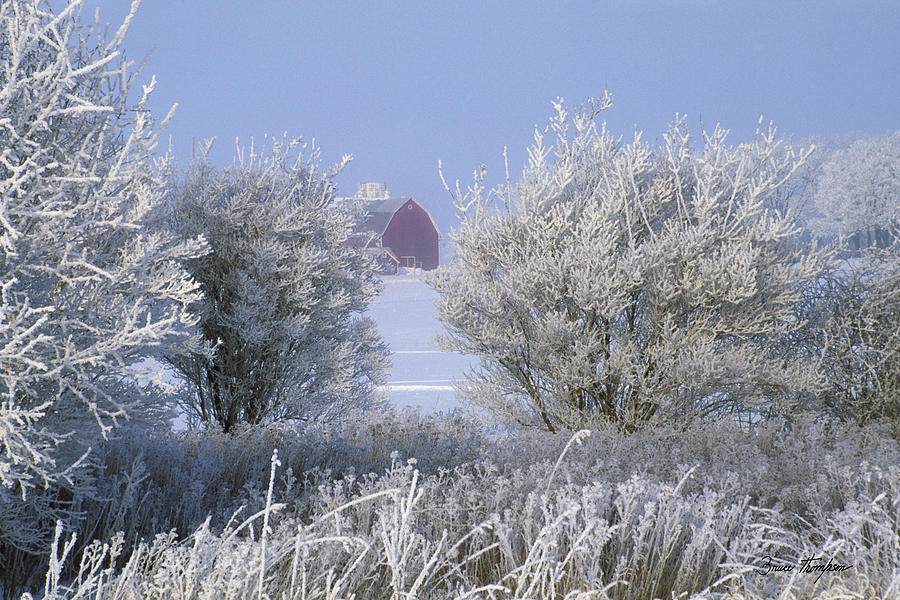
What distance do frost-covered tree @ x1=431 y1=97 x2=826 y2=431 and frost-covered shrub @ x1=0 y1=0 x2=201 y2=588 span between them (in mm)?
3912

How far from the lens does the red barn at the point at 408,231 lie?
45.6 m

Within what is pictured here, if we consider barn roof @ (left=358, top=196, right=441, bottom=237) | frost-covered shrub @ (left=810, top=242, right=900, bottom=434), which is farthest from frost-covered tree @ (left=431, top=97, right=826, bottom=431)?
barn roof @ (left=358, top=196, right=441, bottom=237)

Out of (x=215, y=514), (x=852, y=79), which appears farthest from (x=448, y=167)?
(x=215, y=514)

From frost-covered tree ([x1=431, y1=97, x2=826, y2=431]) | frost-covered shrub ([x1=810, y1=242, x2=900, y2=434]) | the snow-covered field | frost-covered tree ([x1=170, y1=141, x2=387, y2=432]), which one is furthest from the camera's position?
the snow-covered field

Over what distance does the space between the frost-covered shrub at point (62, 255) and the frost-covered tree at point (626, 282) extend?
3912mm

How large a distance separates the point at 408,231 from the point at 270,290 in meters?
40.0

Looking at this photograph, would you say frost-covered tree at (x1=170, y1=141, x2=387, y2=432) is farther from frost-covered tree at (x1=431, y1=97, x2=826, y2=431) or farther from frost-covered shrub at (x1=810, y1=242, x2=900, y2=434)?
frost-covered shrub at (x1=810, y1=242, x2=900, y2=434)

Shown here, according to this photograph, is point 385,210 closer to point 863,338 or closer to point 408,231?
point 408,231

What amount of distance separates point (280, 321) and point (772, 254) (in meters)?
5.56

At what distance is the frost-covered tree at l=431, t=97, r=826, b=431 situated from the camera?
244 inches

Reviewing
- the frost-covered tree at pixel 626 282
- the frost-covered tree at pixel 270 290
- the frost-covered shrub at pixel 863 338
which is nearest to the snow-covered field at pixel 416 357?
the frost-covered tree at pixel 626 282

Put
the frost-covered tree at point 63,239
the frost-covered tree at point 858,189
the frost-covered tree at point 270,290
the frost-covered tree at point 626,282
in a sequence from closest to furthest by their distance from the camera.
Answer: the frost-covered tree at point 63,239, the frost-covered tree at point 626,282, the frost-covered tree at point 270,290, the frost-covered tree at point 858,189

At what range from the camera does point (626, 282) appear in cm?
628
